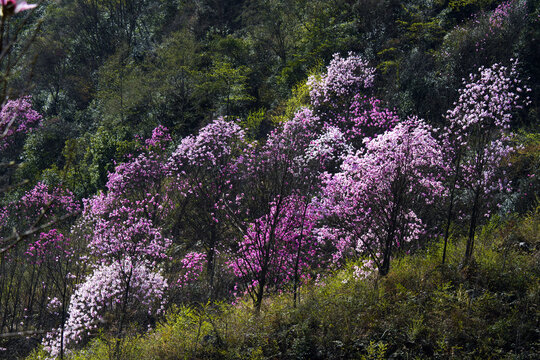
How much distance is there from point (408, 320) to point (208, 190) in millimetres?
10724

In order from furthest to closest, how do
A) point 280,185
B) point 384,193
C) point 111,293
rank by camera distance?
point 111,293, point 280,185, point 384,193

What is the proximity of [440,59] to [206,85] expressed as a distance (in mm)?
13881

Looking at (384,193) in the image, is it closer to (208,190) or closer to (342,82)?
(208,190)

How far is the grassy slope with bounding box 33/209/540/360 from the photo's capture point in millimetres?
5355

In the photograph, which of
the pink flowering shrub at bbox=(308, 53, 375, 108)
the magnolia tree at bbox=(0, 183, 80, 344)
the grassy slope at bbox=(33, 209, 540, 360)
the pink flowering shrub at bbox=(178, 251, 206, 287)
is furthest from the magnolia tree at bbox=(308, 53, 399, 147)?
the magnolia tree at bbox=(0, 183, 80, 344)

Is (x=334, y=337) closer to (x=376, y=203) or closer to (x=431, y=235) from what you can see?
(x=376, y=203)

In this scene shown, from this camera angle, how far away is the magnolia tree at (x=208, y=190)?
1424cm

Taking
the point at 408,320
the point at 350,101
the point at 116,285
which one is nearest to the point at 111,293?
the point at 116,285

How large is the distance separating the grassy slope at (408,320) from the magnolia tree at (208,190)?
5.58 metres

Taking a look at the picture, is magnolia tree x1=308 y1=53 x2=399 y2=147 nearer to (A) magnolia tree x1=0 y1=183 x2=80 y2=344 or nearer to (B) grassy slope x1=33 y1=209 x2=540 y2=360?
(B) grassy slope x1=33 y1=209 x2=540 y2=360

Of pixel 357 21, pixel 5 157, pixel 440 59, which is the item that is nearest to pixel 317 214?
pixel 440 59

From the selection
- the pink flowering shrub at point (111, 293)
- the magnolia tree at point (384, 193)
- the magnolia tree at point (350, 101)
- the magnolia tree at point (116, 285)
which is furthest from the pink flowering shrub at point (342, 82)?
the pink flowering shrub at point (111, 293)

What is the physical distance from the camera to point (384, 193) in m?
8.33

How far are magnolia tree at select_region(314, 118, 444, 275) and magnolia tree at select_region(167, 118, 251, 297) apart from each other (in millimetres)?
4283
